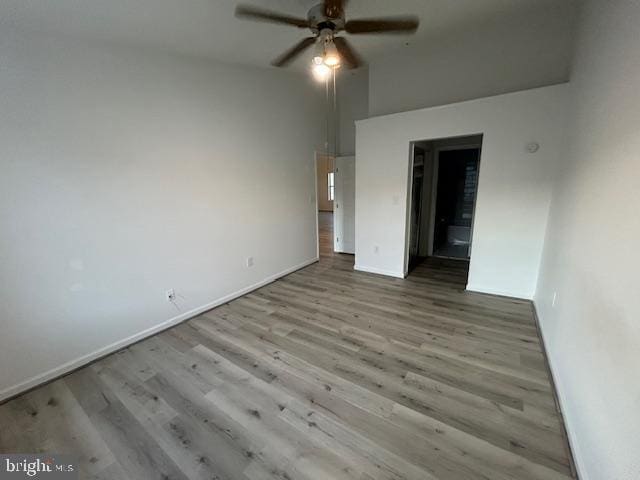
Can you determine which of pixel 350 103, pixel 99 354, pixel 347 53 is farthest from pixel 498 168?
pixel 99 354

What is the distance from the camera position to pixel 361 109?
5039 mm

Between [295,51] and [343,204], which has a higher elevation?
[295,51]

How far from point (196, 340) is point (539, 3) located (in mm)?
4917

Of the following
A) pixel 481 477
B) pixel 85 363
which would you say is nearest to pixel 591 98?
pixel 481 477

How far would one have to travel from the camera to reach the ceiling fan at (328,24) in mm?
1781

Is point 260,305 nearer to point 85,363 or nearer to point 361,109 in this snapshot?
point 85,363

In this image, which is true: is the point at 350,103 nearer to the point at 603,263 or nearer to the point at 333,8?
the point at 333,8

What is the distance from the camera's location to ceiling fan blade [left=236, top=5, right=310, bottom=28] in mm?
1737

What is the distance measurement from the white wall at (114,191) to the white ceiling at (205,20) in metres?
0.15

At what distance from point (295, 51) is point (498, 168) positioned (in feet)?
8.75

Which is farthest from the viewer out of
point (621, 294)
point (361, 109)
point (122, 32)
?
point (361, 109)

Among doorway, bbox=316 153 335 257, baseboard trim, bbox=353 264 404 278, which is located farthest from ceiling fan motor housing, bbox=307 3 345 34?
baseboard trim, bbox=353 264 404 278

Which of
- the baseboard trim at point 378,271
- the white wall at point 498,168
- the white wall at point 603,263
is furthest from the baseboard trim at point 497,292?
the white wall at point 603,263

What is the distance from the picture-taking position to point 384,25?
1.89 m
